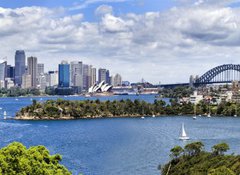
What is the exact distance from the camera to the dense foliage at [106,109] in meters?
66.2

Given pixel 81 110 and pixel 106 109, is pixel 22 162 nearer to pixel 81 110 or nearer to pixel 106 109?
pixel 81 110

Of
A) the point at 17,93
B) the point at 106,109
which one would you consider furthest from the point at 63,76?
the point at 106,109

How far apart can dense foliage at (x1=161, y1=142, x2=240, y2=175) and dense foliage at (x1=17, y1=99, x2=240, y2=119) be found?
141ft

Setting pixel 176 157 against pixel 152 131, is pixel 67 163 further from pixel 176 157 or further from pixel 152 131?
pixel 152 131

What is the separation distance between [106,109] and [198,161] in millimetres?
47670

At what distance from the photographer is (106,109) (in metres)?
69.4

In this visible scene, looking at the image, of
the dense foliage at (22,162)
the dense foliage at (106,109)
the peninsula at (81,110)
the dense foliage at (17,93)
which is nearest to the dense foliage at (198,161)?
the dense foliage at (22,162)

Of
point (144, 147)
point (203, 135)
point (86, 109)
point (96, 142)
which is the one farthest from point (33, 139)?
point (86, 109)

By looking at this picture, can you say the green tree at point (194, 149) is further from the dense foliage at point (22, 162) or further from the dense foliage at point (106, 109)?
the dense foliage at point (106, 109)

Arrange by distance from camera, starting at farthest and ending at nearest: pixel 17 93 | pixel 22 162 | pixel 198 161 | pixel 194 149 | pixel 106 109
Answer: pixel 17 93, pixel 106 109, pixel 194 149, pixel 198 161, pixel 22 162

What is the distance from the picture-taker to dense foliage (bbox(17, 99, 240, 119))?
217 feet

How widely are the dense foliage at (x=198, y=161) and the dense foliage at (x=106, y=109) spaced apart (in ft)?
141

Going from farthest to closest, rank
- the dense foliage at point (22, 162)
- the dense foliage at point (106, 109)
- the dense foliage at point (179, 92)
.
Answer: the dense foliage at point (179, 92)
the dense foliage at point (106, 109)
the dense foliage at point (22, 162)

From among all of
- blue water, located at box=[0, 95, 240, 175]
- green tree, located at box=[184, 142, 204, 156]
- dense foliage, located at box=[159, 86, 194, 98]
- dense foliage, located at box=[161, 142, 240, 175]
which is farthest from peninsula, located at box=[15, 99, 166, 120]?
dense foliage, located at box=[159, 86, 194, 98]
